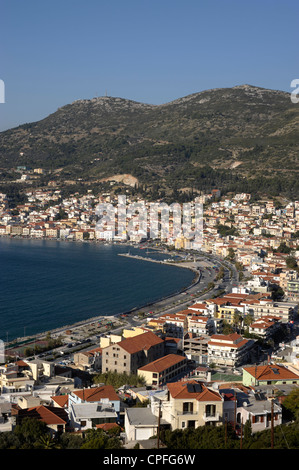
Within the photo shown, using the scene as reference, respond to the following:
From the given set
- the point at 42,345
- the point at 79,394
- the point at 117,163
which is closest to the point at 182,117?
the point at 117,163

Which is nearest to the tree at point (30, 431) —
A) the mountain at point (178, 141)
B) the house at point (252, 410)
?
the house at point (252, 410)

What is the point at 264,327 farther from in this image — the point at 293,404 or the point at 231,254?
the point at 231,254

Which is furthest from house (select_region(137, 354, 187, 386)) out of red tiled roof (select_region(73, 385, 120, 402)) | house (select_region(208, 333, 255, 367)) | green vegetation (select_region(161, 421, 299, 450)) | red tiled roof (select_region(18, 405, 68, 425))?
green vegetation (select_region(161, 421, 299, 450))

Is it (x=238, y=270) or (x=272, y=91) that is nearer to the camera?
(x=238, y=270)

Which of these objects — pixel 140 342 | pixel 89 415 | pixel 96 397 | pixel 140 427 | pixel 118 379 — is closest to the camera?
pixel 140 427

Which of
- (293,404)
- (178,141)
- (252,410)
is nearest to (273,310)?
(293,404)

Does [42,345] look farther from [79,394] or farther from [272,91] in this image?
[272,91]

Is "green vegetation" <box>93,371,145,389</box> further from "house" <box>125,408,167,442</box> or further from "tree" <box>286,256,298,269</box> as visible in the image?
"tree" <box>286,256,298,269</box>
